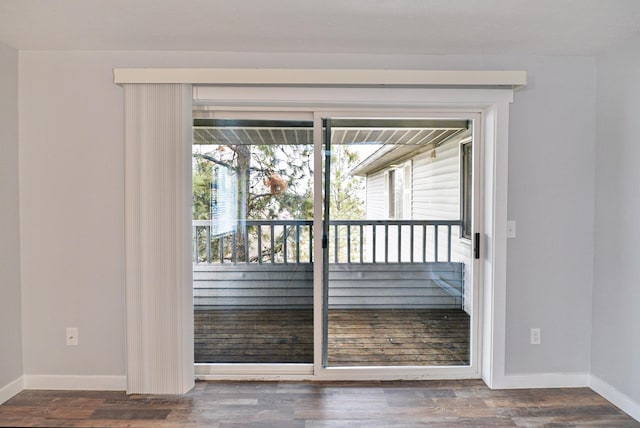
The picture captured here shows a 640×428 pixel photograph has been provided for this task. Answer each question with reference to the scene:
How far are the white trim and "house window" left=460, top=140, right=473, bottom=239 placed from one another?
49 cm

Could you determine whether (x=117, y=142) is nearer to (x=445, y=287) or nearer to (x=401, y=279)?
(x=401, y=279)

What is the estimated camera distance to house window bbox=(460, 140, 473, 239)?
8.43ft

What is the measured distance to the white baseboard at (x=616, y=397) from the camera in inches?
84.1

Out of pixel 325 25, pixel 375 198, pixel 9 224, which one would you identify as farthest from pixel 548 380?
pixel 9 224

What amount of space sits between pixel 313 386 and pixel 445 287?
1.23 meters

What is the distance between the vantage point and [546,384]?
246 centimetres

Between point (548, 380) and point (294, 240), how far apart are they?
82.2 inches

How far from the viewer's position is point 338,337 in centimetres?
266

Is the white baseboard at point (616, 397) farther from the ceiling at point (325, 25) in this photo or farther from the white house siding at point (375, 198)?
the ceiling at point (325, 25)

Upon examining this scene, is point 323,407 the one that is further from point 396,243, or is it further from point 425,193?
point 425,193

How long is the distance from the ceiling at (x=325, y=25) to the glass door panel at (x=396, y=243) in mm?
572

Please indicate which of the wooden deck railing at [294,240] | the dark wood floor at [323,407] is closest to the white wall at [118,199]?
the dark wood floor at [323,407]

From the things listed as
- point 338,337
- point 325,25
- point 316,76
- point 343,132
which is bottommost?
point 338,337

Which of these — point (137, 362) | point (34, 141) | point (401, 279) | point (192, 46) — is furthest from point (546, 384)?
point (34, 141)
